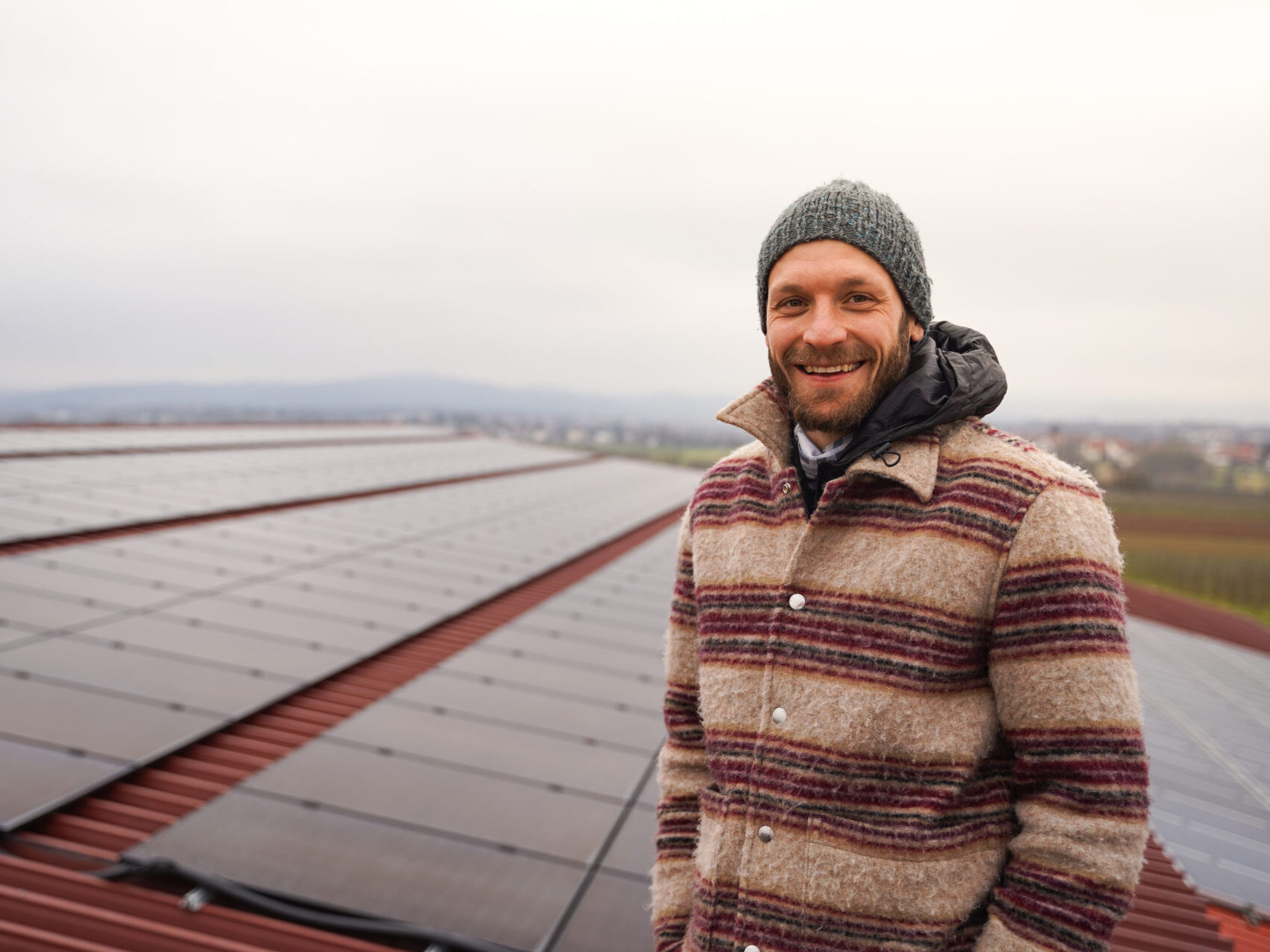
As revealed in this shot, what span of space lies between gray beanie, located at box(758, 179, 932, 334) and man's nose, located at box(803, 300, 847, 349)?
186 millimetres

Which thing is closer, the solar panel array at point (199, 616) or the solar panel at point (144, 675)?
the solar panel array at point (199, 616)

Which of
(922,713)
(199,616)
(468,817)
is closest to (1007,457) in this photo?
(922,713)

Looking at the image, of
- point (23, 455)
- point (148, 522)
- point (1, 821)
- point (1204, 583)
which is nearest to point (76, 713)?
point (1, 821)

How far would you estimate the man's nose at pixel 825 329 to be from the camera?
2.22 m

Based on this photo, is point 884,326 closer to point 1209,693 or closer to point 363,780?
point 363,780

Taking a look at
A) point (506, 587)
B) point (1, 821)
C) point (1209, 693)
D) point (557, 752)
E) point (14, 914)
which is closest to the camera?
point (14, 914)

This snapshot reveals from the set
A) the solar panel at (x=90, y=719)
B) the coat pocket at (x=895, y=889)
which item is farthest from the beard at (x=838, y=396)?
the solar panel at (x=90, y=719)

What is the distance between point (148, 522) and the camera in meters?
12.8

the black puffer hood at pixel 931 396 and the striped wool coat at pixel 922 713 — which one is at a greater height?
the black puffer hood at pixel 931 396

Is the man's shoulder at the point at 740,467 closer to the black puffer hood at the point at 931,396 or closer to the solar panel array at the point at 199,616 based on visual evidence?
the black puffer hood at the point at 931,396

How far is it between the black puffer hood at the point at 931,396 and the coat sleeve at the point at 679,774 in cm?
69

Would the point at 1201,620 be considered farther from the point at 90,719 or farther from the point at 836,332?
the point at 836,332

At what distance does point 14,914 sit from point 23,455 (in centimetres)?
1812

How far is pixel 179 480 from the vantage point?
1797cm
